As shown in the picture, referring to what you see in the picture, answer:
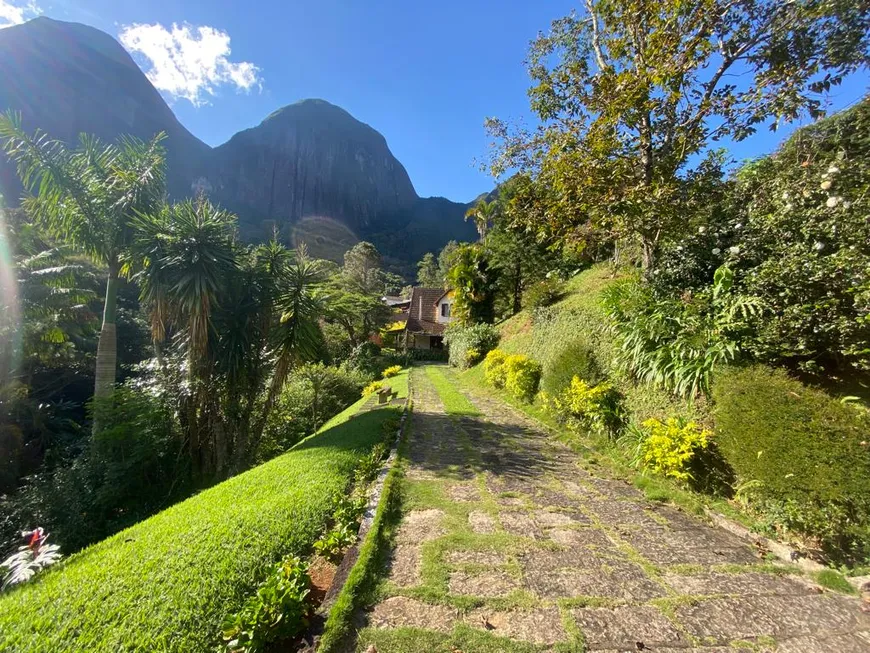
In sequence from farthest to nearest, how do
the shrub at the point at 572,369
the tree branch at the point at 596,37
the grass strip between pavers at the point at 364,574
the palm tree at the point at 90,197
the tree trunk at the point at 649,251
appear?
the tree branch at the point at 596,37 < the palm tree at the point at 90,197 < the tree trunk at the point at 649,251 < the shrub at the point at 572,369 < the grass strip between pavers at the point at 364,574

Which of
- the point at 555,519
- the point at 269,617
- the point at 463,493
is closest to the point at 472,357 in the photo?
the point at 463,493

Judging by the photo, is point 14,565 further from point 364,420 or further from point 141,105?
point 141,105

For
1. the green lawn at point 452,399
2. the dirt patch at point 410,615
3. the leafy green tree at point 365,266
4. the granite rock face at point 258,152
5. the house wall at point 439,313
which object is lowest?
the green lawn at point 452,399

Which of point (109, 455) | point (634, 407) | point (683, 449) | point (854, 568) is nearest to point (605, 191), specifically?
point (634, 407)

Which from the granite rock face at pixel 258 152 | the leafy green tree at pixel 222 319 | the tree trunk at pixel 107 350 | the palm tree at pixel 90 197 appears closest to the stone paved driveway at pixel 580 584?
the leafy green tree at pixel 222 319

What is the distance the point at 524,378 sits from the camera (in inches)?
329

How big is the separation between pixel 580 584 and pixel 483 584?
712mm

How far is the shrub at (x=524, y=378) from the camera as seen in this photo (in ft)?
27.4

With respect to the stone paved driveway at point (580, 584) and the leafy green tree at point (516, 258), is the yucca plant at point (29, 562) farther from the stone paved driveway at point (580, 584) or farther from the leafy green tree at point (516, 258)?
the leafy green tree at point (516, 258)

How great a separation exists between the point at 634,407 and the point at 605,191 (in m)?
3.90

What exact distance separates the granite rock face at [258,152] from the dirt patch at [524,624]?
162 ft

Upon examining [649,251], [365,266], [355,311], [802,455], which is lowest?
[802,455]

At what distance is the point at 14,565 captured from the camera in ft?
9.00

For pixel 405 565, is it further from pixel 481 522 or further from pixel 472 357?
pixel 472 357
